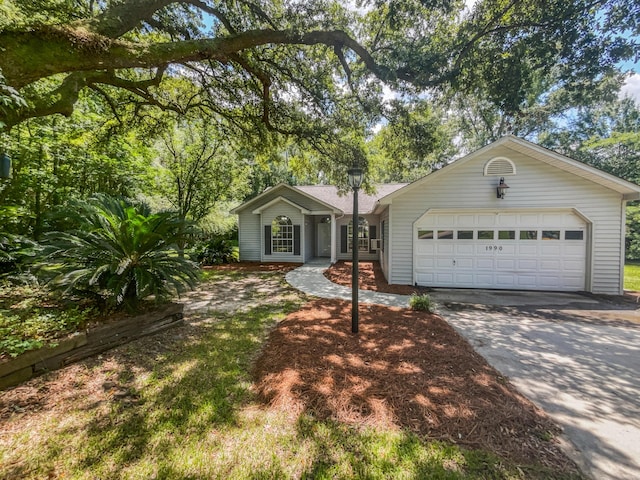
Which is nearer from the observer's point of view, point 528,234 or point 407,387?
point 407,387

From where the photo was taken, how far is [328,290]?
7.88m

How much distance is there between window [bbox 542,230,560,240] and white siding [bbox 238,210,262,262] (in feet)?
39.9

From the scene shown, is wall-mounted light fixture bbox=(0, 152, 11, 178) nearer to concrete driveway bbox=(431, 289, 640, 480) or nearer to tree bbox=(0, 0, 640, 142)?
tree bbox=(0, 0, 640, 142)

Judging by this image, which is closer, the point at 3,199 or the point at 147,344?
the point at 147,344

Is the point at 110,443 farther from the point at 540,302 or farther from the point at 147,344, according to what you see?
the point at 540,302

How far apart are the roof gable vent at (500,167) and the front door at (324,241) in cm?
985

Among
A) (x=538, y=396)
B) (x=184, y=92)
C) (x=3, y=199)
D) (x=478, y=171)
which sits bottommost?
(x=538, y=396)

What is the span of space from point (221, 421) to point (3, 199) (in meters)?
8.59

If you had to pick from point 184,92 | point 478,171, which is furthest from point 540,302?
point 184,92

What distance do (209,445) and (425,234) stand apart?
799 centimetres

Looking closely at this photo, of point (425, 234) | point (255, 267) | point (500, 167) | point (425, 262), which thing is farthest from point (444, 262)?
point (255, 267)

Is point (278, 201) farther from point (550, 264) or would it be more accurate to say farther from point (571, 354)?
point (571, 354)

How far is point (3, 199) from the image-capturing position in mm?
6426

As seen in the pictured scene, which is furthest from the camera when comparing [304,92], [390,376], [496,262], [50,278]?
Result: [496,262]
